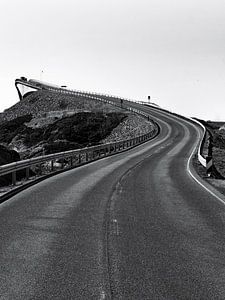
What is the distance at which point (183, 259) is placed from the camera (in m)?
6.91

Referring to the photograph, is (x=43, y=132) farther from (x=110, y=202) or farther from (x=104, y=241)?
(x=104, y=241)

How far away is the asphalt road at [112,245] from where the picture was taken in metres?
5.57

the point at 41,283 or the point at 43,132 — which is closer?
the point at 41,283

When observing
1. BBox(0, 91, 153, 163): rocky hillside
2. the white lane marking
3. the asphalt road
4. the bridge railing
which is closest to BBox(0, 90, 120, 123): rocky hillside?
BBox(0, 91, 153, 163): rocky hillside

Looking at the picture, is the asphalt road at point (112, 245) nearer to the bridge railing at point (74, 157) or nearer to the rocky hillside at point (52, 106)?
the bridge railing at point (74, 157)

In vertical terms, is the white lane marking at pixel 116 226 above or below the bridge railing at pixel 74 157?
below

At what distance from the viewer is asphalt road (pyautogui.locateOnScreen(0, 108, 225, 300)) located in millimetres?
5570

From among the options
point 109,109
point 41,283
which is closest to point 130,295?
point 41,283

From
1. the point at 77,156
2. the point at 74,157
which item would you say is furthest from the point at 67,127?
the point at 77,156

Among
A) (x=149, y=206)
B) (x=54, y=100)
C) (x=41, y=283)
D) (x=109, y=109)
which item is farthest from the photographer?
(x=54, y=100)

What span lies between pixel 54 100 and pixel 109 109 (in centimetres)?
2289

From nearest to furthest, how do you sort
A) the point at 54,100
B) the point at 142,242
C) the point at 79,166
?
the point at 142,242 < the point at 79,166 < the point at 54,100

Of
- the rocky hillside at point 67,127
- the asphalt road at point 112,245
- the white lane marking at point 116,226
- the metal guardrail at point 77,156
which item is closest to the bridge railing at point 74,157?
the metal guardrail at point 77,156

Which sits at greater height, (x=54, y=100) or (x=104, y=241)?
(x=54, y=100)
